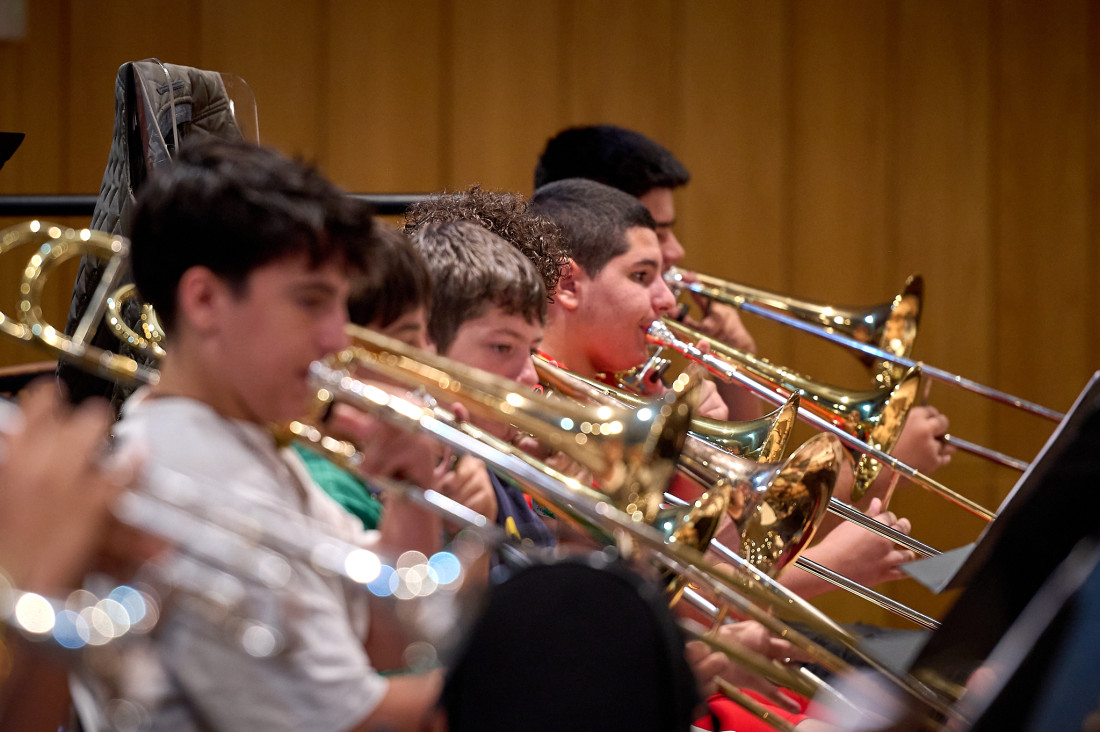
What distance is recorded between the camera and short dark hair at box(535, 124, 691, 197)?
304cm

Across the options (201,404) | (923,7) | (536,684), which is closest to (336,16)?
(923,7)

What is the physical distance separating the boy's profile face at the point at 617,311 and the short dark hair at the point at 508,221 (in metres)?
0.29

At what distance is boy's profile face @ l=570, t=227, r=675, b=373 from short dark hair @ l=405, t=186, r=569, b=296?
292 millimetres

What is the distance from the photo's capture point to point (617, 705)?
92 centimetres

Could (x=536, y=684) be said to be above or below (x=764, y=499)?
above

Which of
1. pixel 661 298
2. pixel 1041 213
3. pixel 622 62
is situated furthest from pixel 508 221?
pixel 1041 213

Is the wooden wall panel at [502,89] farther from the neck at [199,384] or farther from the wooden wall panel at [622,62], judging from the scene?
the neck at [199,384]

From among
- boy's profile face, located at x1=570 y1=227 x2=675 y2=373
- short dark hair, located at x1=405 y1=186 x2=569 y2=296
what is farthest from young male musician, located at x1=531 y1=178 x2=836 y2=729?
short dark hair, located at x1=405 y1=186 x2=569 y2=296

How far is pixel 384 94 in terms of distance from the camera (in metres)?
3.76

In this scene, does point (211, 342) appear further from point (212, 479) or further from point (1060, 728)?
point (1060, 728)

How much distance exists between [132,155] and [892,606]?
1.54 metres

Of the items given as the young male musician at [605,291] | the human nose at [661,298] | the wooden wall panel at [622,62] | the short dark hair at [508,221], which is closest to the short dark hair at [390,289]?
the short dark hair at [508,221]

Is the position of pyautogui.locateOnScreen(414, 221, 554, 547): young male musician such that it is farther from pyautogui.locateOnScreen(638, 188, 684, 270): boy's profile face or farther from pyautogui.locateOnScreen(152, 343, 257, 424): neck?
pyautogui.locateOnScreen(638, 188, 684, 270): boy's profile face

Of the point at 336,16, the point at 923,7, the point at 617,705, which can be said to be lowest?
the point at 617,705
